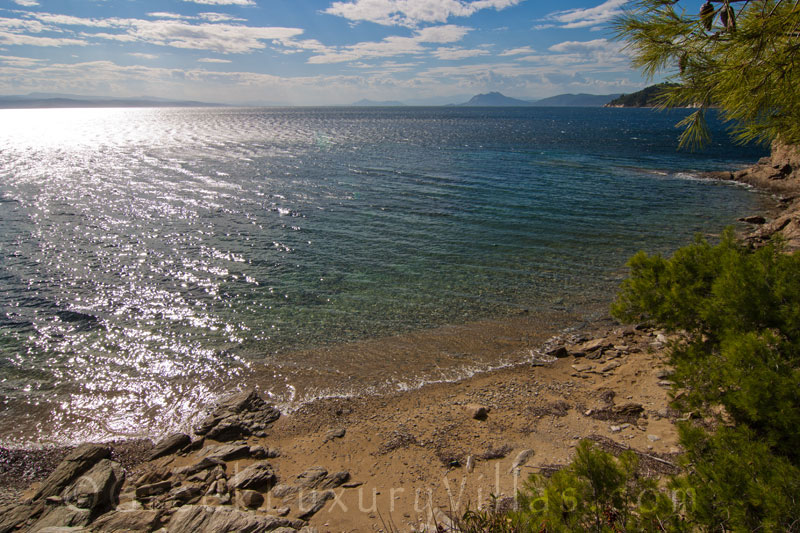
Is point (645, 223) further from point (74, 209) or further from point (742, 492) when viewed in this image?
point (74, 209)

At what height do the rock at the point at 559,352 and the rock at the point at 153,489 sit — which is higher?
the rock at the point at 559,352

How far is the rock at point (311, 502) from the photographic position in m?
7.15

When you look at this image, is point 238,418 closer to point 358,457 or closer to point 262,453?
point 262,453

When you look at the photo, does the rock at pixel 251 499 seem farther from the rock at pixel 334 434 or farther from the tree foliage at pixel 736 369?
the tree foliage at pixel 736 369

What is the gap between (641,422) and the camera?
8.78 meters

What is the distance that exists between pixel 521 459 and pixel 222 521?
17.9 ft

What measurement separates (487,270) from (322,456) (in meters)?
12.2

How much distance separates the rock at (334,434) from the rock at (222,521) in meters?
2.71

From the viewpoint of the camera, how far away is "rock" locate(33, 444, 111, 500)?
7910mm

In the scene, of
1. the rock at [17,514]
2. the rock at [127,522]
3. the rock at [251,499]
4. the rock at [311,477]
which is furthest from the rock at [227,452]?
the rock at [17,514]

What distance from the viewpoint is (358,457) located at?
346 inches

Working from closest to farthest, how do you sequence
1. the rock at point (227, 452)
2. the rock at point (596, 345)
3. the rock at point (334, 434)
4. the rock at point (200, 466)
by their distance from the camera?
the rock at point (200, 466) → the rock at point (227, 452) → the rock at point (334, 434) → the rock at point (596, 345)

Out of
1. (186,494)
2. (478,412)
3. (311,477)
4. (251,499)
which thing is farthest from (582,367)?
(186,494)

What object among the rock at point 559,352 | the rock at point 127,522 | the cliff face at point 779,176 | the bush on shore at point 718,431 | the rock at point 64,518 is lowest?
the rock at point 64,518
